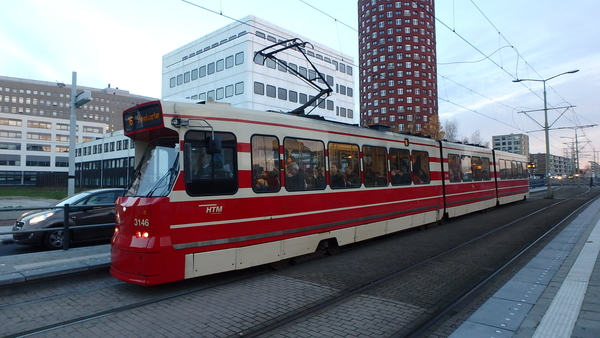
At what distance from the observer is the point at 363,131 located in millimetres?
10281

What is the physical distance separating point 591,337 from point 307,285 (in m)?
3.99

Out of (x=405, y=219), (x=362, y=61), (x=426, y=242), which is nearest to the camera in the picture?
(x=426, y=242)

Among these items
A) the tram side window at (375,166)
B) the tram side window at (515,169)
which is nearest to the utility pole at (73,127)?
the tram side window at (375,166)

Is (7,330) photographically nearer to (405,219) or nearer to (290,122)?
(290,122)

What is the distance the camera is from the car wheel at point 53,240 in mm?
9945

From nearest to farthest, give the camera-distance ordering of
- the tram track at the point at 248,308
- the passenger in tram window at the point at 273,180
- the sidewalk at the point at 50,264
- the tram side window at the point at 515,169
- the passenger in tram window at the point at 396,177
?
the tram track at the point at 248,308 < the sidewalk at the point at 50,264 < the passenger in tram window at the point at 273,180 < the passenger in tram window at the point at 396,177 < the tram side window at the point at 515,169

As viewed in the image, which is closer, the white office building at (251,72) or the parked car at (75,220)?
the parked car at (75,220)

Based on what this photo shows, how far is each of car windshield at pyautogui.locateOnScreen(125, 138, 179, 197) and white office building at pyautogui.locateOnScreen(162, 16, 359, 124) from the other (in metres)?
36.8

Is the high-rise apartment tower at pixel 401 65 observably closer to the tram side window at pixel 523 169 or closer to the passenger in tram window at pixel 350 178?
the tram side window at pixel 523 169

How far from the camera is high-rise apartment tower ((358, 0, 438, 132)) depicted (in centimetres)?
8831

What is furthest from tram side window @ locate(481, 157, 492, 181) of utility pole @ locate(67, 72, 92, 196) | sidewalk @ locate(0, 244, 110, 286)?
utility pole @ locate(67, 72, 92, 196)

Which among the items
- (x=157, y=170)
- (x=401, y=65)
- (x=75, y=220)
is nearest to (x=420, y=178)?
(x=157, y=170)

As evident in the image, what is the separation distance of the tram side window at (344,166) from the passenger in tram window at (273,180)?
1.71 m

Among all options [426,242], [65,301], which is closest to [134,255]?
[65,301]
